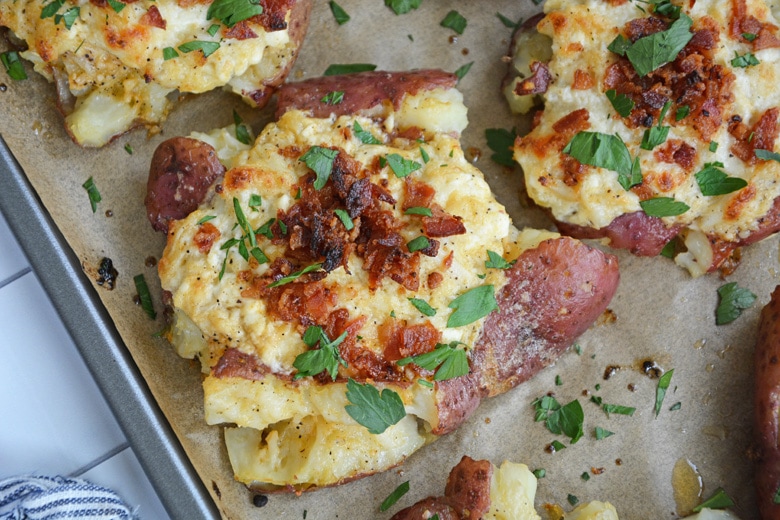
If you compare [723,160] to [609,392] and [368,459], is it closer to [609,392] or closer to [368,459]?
[609,392]

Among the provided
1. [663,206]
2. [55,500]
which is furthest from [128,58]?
[663,206]

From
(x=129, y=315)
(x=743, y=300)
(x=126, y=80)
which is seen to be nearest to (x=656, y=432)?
(x=743, y=300)

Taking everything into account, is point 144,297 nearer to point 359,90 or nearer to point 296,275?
point 296,275

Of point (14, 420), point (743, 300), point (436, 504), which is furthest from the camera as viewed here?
point (743, 300)

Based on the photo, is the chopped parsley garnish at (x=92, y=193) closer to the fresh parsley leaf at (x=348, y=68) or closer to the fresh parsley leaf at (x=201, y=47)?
the fresh parsley leaf at (x=201, y=47)

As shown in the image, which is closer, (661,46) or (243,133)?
(661,46)

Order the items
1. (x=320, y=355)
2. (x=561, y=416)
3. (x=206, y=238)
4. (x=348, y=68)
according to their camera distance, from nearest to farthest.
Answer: (x=320, y=355) → (x=206, y=238) → (x=561, y=416) → (x=348, y=68)
